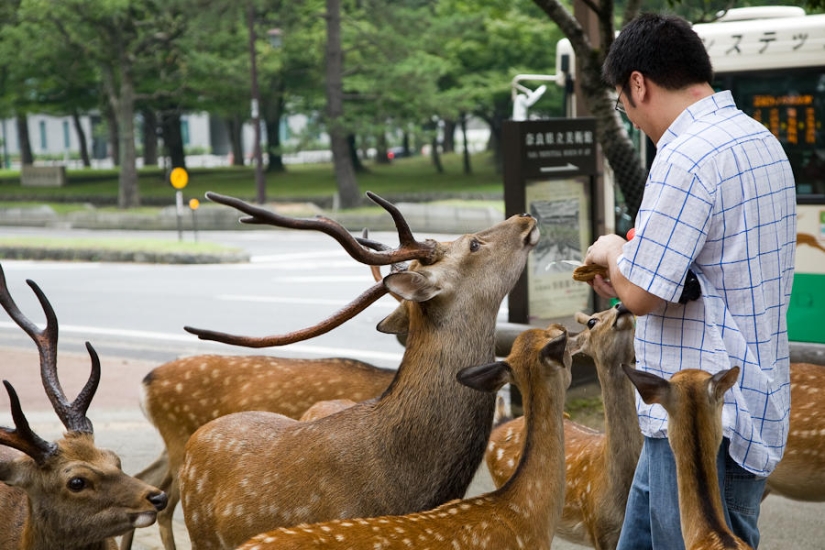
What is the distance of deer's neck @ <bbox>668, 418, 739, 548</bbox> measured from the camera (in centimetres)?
280

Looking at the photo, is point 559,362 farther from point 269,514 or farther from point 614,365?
point 269,514

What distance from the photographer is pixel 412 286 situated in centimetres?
355

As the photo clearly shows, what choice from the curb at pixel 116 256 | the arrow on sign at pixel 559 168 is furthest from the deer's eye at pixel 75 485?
the curb at pixel 116 256

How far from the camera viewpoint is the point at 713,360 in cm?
286

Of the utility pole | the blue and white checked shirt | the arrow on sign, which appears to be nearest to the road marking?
the arrow on sign

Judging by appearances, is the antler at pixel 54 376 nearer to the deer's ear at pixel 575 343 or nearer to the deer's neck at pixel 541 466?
the deer's neck at pixel 541 466

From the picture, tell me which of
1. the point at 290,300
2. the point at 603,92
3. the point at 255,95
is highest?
the point at 255,95

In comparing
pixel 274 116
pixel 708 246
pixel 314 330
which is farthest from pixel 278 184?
pixel 708 246

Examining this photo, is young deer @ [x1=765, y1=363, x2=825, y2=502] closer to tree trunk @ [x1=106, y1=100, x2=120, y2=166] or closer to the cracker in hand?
the cracker in hand

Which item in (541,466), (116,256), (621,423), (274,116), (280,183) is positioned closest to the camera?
(541,466)

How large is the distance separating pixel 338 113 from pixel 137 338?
20.4m

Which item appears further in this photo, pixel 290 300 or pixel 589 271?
pixel 290 300

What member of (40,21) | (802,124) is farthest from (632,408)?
(40,21)

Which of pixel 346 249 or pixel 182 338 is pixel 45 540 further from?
pixel 182 338
